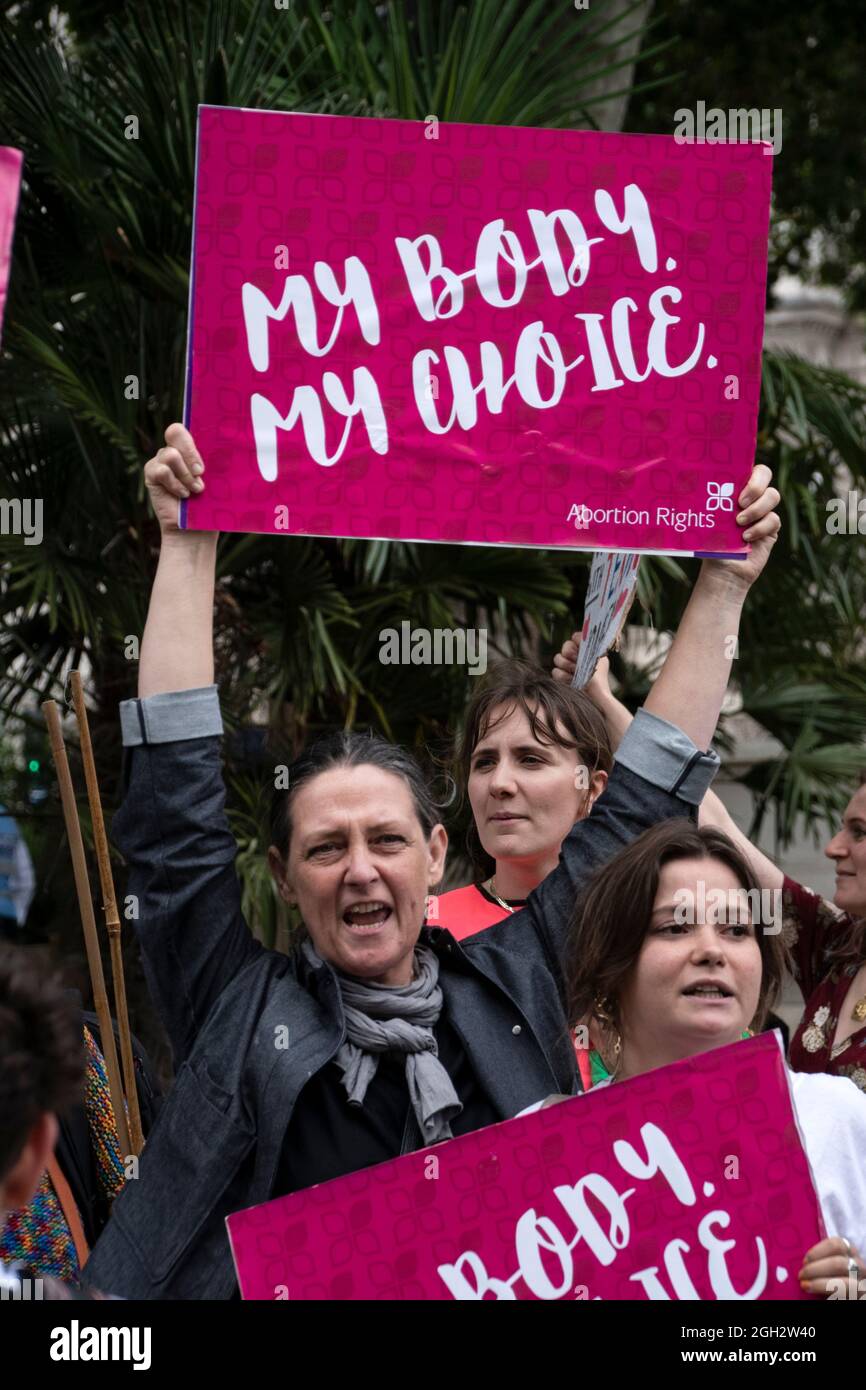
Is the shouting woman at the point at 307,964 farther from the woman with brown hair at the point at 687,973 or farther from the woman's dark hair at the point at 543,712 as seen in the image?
the woman's dark hair at the point at 543,712

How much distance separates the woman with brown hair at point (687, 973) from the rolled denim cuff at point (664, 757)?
14 cm

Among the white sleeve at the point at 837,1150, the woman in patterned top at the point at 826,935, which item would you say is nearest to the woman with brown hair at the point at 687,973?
the white sleeve at the point at 837,1150

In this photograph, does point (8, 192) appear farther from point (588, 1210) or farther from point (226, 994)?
point (588, 1210)

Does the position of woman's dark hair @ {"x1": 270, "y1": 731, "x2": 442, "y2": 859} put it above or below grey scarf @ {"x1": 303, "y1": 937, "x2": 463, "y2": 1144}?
above

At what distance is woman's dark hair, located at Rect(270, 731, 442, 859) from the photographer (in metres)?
2.60

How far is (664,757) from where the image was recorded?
8.82ft

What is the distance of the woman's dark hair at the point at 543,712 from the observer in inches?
140

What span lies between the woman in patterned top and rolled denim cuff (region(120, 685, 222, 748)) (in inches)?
44.1

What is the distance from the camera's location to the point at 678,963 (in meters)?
2.40

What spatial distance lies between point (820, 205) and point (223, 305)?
8.97m
